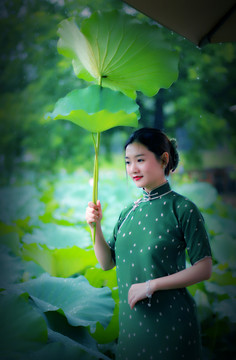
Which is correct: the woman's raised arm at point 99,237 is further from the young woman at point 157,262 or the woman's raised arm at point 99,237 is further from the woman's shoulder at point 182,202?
the woman's shoulder at point 182,202

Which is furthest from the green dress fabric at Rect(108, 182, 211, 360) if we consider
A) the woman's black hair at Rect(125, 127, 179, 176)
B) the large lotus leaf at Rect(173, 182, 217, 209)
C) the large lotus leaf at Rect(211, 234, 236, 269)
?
the large lotus leaf at Rect(173, 182, 217, 209)

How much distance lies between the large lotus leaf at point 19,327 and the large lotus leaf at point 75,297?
0.14 metres

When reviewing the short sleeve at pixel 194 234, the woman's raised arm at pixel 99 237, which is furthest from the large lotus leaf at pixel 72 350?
the short sleeve at pixel 194 234

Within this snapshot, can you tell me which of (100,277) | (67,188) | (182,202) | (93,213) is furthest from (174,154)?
(67,188)

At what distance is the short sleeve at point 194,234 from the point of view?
0.73m

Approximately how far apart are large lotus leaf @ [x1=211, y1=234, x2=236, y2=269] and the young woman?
0.99 metres

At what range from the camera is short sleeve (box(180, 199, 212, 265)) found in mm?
734

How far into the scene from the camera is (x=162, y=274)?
75 cm

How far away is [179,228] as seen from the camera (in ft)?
2.51

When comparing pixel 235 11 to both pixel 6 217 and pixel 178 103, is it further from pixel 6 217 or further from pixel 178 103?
pixel 6 217

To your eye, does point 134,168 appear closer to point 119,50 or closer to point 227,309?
point 119,50

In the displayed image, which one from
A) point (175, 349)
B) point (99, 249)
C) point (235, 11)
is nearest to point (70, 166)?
point (99, 249)

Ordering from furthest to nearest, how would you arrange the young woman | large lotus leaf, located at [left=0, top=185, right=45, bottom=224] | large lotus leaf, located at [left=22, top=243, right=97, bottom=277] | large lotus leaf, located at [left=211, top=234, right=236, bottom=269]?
large lotus leaf, located at [left=211, top=234, right=236, bottom=269] → large lotus leaf, located at [left=0, top=185, right=45, bottom=224] → large lotus leaf, located at [left=22, top=243, right=97, bottom=277] → the young woman

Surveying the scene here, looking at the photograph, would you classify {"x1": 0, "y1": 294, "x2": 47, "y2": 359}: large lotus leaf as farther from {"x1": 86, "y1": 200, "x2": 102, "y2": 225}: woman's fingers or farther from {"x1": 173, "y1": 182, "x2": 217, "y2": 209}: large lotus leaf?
{"x1": 173, "y1": 182, "x2": 217, "y2": 209}: large lotus leaf
